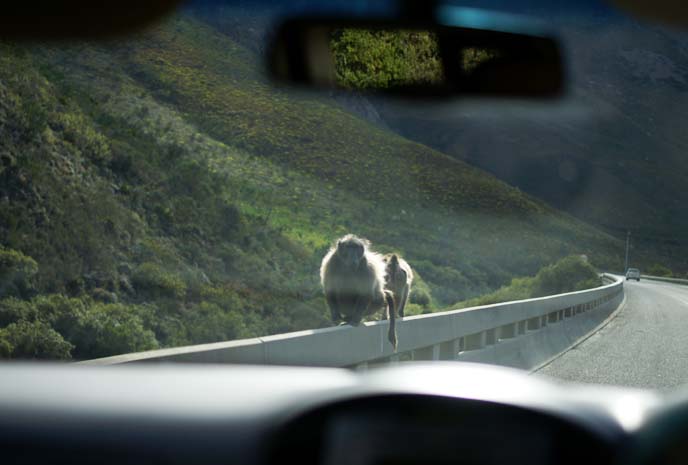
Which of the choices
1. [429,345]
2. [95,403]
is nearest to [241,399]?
[95,403]

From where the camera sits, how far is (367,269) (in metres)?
11.7

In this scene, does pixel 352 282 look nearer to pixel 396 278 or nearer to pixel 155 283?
pixel 396 278

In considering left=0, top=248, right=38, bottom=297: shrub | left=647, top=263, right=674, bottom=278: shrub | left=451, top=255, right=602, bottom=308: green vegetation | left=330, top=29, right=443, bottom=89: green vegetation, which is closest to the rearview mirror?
left=330, top=29, right=443, bottom=89: green vegetation

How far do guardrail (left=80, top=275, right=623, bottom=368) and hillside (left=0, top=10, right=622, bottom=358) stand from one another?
5.79 metres

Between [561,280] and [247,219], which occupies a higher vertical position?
[247,219]

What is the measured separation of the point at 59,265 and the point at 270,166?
31.8 meters

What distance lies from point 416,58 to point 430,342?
4.62 metres

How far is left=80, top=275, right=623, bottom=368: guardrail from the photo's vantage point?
18.6ft

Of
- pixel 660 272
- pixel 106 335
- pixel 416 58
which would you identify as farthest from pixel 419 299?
pixel 660 272

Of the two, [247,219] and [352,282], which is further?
[247,219]

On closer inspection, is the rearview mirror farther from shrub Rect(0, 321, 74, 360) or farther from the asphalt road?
shrub Rect(0, 321, 74, 360)

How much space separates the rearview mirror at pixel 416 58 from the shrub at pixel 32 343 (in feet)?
28.0

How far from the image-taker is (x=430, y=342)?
9.97 m

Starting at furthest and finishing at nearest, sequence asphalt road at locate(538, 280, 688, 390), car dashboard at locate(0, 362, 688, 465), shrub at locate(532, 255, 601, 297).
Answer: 1. shrub at locate(532, 255, 601, 297)
2. asphalt road at locate(538, 280, 688, 390)
3. car dashboard at locate(0, 362, 688, 465)
